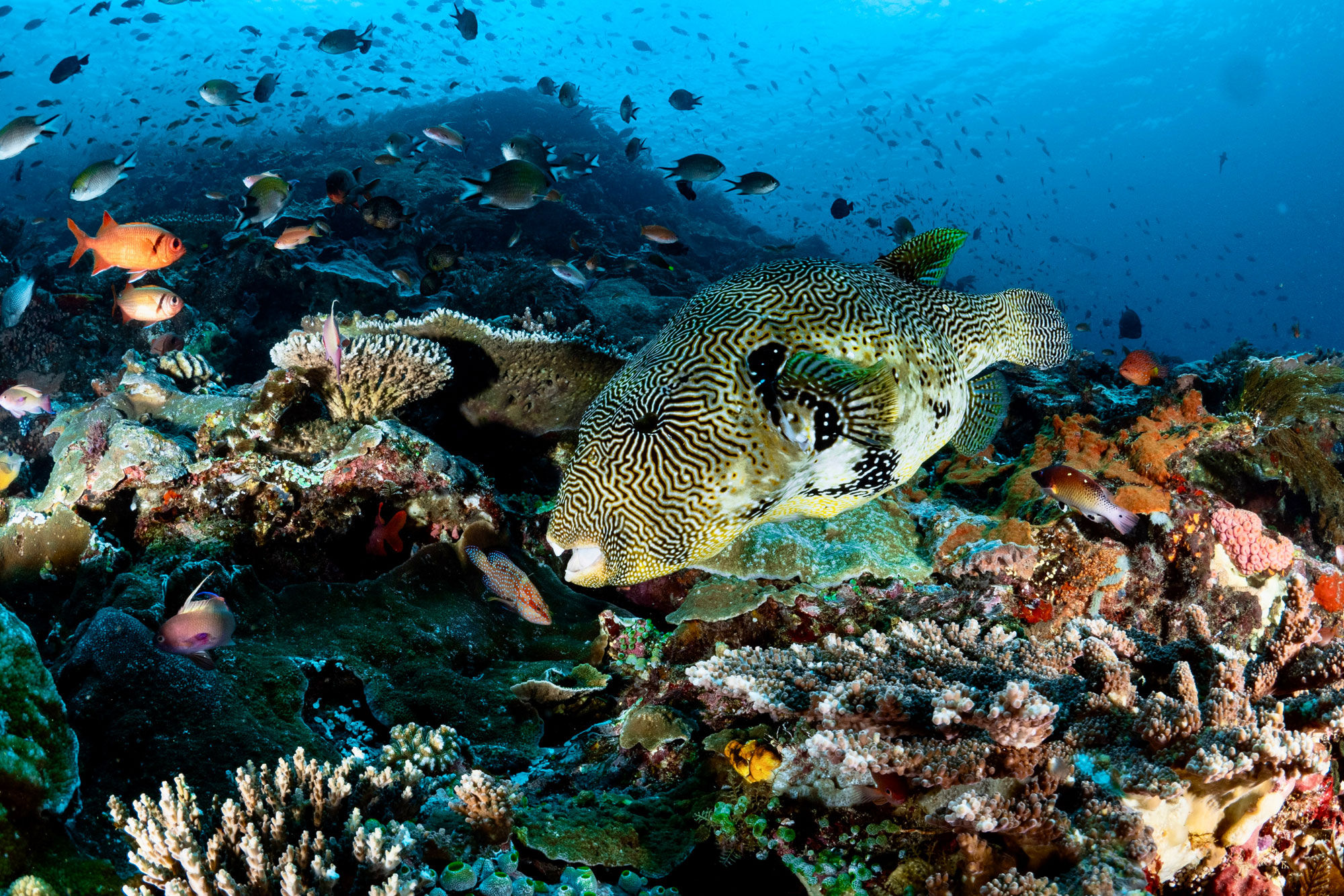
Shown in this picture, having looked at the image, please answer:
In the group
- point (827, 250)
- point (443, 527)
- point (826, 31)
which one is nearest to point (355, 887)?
point (443, 527)

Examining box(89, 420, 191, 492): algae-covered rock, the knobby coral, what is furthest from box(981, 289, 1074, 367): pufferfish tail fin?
box(89, 420, 191, 492): algae-covered rock

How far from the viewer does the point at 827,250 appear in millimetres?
32625

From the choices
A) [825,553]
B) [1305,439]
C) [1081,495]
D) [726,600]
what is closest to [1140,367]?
[1305,439]

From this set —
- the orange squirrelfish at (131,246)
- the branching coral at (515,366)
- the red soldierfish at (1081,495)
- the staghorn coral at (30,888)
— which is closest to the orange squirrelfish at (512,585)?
the branching coral at (515,366)

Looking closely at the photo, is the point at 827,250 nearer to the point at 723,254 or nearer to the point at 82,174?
the point at 723,254

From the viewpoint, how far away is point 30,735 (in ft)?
7.17

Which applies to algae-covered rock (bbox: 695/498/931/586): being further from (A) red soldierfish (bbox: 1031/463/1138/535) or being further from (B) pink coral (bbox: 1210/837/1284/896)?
(B) pink coral (bbox: 1210/837/1284/896)

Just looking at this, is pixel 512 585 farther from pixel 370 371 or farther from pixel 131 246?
pixel 131 246

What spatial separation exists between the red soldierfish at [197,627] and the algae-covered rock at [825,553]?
2.52 meters

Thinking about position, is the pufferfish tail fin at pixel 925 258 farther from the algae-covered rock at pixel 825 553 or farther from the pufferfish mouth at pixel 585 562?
the pufferfish mouth at pixel 585 562

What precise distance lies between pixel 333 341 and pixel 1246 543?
687cm

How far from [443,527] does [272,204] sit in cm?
611

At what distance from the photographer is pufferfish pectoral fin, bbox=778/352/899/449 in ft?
5.66

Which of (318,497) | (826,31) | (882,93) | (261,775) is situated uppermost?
(826,31)
